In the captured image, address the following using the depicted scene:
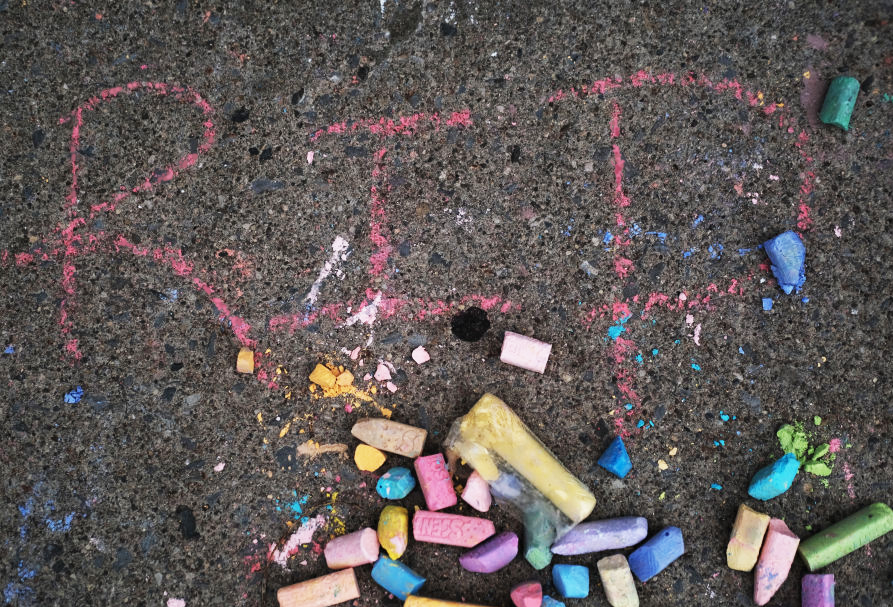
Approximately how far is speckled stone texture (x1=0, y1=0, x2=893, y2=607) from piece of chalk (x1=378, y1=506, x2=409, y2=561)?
7cm

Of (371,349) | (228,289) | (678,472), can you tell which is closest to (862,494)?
(678,472)

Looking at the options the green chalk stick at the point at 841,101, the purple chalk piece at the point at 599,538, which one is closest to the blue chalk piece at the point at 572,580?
the purple chalk piece at the point at 599,538

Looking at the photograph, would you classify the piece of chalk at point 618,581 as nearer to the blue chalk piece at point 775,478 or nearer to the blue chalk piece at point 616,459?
the blue chalk piece at point 616,459

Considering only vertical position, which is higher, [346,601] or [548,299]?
[548,299]

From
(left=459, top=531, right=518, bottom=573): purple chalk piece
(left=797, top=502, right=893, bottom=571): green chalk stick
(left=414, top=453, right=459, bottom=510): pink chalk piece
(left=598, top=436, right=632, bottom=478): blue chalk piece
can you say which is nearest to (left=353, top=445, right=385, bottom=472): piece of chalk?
(left=414, top=453, right=459, bottom=510): pink chalk piece

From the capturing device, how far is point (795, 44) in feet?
6.80

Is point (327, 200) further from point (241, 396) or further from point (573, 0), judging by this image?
point (573, 0)

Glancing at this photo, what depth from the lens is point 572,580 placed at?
6.52 ft

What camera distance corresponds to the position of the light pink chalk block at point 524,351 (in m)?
2.00

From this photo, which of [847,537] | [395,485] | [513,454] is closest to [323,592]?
[395,485]

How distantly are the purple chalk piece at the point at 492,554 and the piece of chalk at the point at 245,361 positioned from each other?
0.99 meters

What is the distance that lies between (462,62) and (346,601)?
1.93 m

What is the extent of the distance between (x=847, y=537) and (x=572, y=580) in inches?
38.1

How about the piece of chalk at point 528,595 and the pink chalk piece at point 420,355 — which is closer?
the piece of chalk at point 528,595
